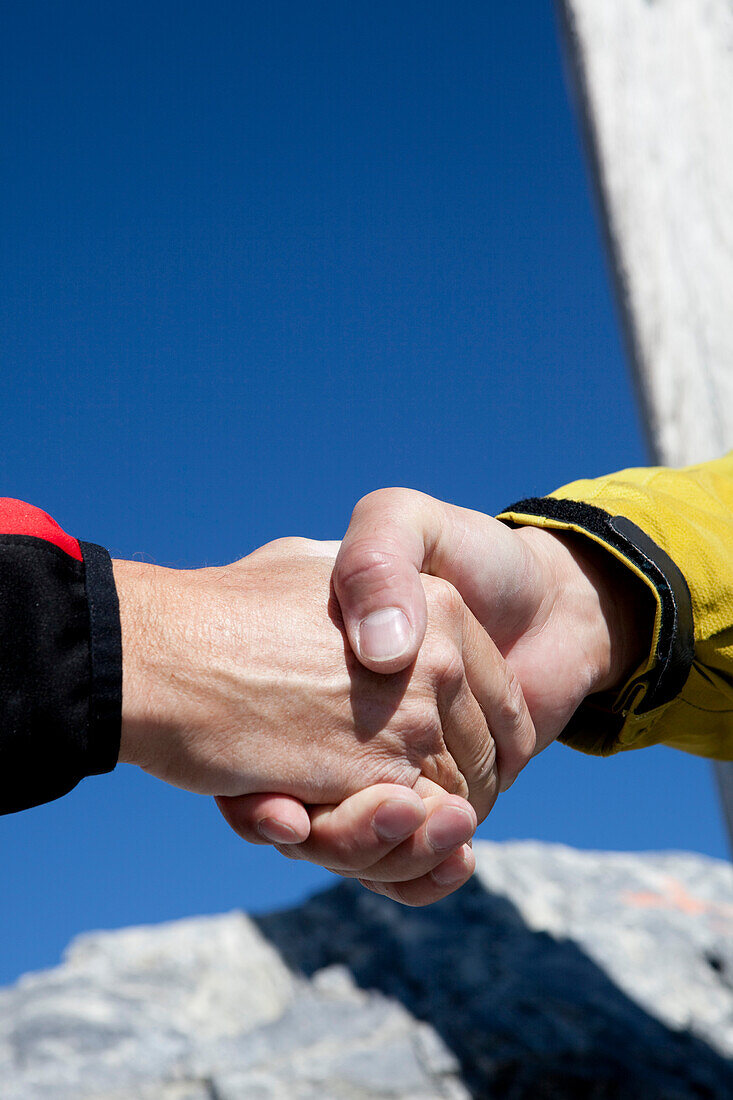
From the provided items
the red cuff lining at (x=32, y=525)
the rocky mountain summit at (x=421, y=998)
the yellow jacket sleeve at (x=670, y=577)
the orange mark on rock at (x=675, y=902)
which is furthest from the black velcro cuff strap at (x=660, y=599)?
the orange mark on rock at (x=675, y=902)

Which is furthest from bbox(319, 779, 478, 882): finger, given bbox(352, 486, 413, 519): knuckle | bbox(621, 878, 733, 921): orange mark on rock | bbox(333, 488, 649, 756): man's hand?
bbox(621, 878, 733, 921): orange mark on rock

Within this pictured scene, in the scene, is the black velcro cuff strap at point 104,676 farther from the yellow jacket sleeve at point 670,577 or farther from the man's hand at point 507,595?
the yellow jacket sleeve at point 670,577

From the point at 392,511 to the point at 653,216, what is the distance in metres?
1.27

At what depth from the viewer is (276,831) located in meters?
1.46

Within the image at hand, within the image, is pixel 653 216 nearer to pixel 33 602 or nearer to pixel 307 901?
pixel 33 602

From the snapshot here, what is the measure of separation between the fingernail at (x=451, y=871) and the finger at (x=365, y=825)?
12 cm

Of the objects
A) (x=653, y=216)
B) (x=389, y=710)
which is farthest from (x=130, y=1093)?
(x=653, y=216)

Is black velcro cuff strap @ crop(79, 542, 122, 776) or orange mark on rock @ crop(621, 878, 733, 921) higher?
black velcro cuff strap @ crop(79, 542, 122, 776)

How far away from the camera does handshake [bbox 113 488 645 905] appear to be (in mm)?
1382

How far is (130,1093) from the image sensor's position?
10.7 feet

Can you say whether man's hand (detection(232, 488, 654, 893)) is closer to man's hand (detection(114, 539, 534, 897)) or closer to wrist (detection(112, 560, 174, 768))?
man's hand (detection(114, 539, 534, 897))

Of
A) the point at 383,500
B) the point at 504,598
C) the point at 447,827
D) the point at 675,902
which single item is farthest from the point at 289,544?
the point at 675,902

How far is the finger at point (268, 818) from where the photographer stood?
1.46 metres

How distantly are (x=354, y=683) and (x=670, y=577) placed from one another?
2.03 ft
